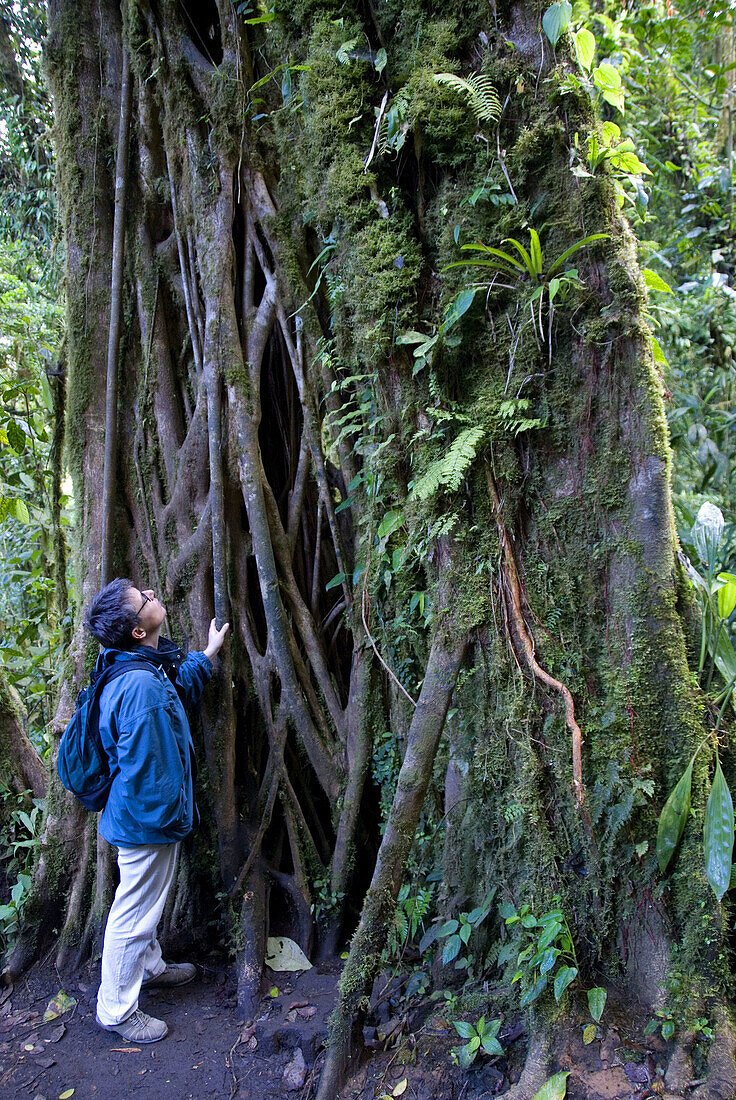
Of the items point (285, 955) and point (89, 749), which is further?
point (285, 955)

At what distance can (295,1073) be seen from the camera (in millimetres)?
2656

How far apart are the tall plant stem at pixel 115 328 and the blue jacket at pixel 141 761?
0.87 meters

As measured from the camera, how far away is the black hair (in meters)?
3.03

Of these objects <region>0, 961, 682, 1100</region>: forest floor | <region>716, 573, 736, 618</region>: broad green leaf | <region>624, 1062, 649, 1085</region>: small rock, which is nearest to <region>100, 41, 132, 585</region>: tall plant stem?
<region>0, 961, 682, 1100</region>: forest floor

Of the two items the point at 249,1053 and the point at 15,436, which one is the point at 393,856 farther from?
the point at 15,436

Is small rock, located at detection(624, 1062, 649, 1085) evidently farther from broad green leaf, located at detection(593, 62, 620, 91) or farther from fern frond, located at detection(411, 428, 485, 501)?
broad green leaf, located at detection(593, 62, 620, 91)

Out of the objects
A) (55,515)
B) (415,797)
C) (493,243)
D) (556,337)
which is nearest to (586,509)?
(556,337)

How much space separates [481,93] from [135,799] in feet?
9.61

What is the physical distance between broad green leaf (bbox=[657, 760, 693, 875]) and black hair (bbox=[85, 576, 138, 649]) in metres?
2.17

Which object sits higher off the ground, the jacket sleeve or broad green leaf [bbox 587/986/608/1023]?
the jacket sleeve

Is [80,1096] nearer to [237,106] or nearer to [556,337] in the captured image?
[556,337]

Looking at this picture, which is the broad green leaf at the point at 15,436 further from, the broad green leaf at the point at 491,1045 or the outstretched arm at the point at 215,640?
the broad green leaf at the point at 491,1045

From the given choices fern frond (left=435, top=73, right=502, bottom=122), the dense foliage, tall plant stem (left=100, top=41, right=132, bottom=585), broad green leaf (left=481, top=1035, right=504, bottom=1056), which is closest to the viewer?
broad green leaf (left=481, top=1035, right=504, bottom=1056)

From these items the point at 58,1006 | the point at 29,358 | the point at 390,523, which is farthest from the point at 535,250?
the point at 29,358
